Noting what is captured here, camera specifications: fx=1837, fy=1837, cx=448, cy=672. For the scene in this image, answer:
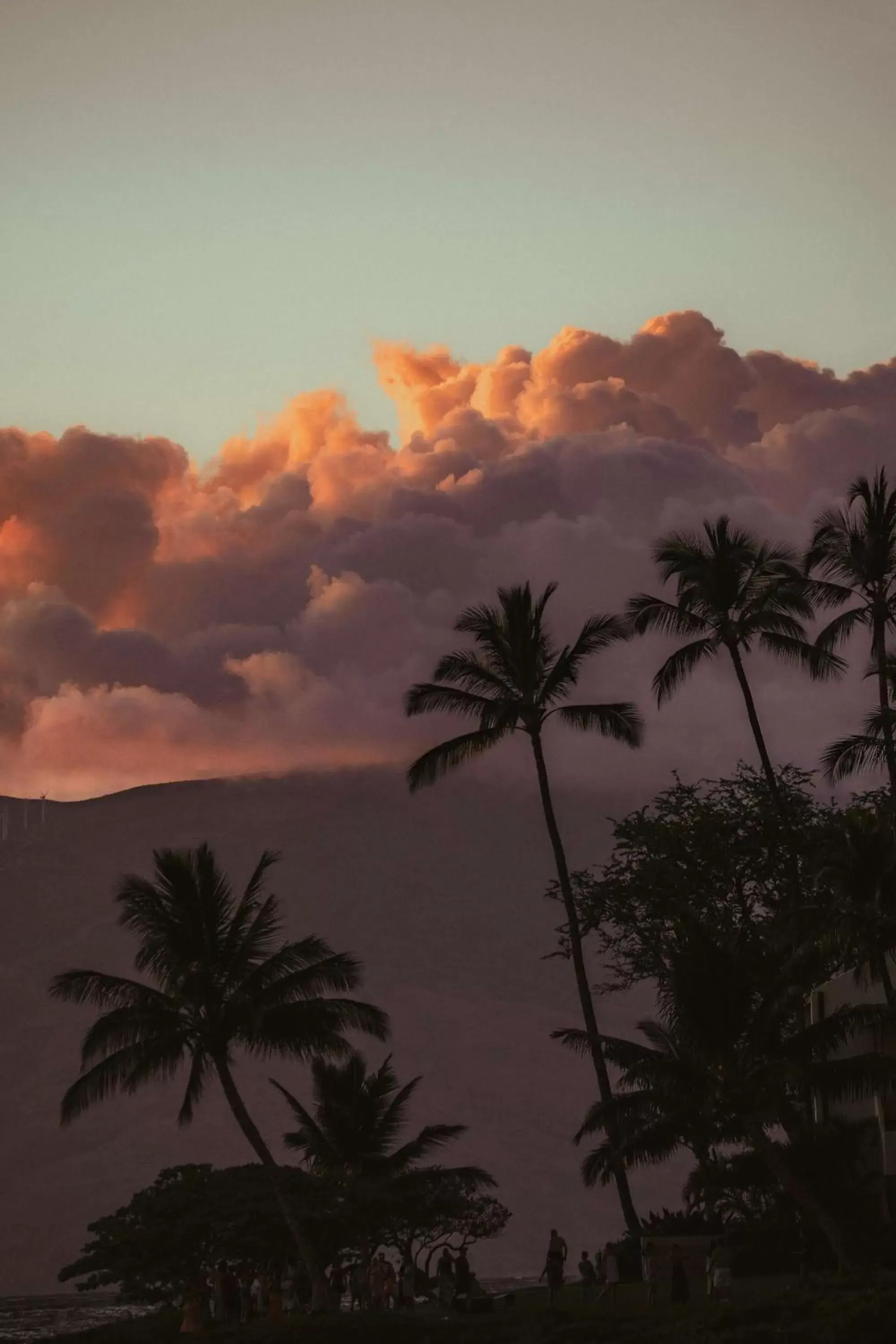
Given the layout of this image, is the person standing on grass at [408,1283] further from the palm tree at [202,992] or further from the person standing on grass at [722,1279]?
the person standing on grass at [722,1279]

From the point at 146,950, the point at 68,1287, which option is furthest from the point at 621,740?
the point at 68,1287

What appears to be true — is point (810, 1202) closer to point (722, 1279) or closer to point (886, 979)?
point (722, 1279)

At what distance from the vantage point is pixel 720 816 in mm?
56250

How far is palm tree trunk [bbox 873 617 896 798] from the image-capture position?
46.8 meters

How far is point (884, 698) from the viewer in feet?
156

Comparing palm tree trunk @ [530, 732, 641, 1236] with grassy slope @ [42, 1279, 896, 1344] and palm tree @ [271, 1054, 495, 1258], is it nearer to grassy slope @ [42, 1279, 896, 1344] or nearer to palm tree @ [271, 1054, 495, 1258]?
grassy slope @ [42, 1279, 896, 1344]

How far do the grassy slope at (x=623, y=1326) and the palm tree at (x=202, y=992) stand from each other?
391 centimetres

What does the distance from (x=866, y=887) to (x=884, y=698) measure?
9.75 meters

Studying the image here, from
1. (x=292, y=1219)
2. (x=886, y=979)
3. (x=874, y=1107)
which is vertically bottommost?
(x=292, y=1219)

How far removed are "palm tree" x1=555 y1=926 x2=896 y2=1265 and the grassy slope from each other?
10.8 feet

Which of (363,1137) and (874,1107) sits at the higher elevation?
(363,1137)

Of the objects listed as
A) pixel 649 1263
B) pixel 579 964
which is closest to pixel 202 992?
pixel 579 964

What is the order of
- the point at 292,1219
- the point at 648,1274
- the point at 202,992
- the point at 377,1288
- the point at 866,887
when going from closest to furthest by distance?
the point at 866,887 < the point at 202,992 < the point at 292,1219 < the point at 648,1274 < the point at 377,1288

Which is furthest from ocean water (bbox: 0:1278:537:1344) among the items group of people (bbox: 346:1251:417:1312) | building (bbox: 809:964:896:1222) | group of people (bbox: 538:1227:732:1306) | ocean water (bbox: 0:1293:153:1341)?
building (bbox: 809:964:896:1222)
